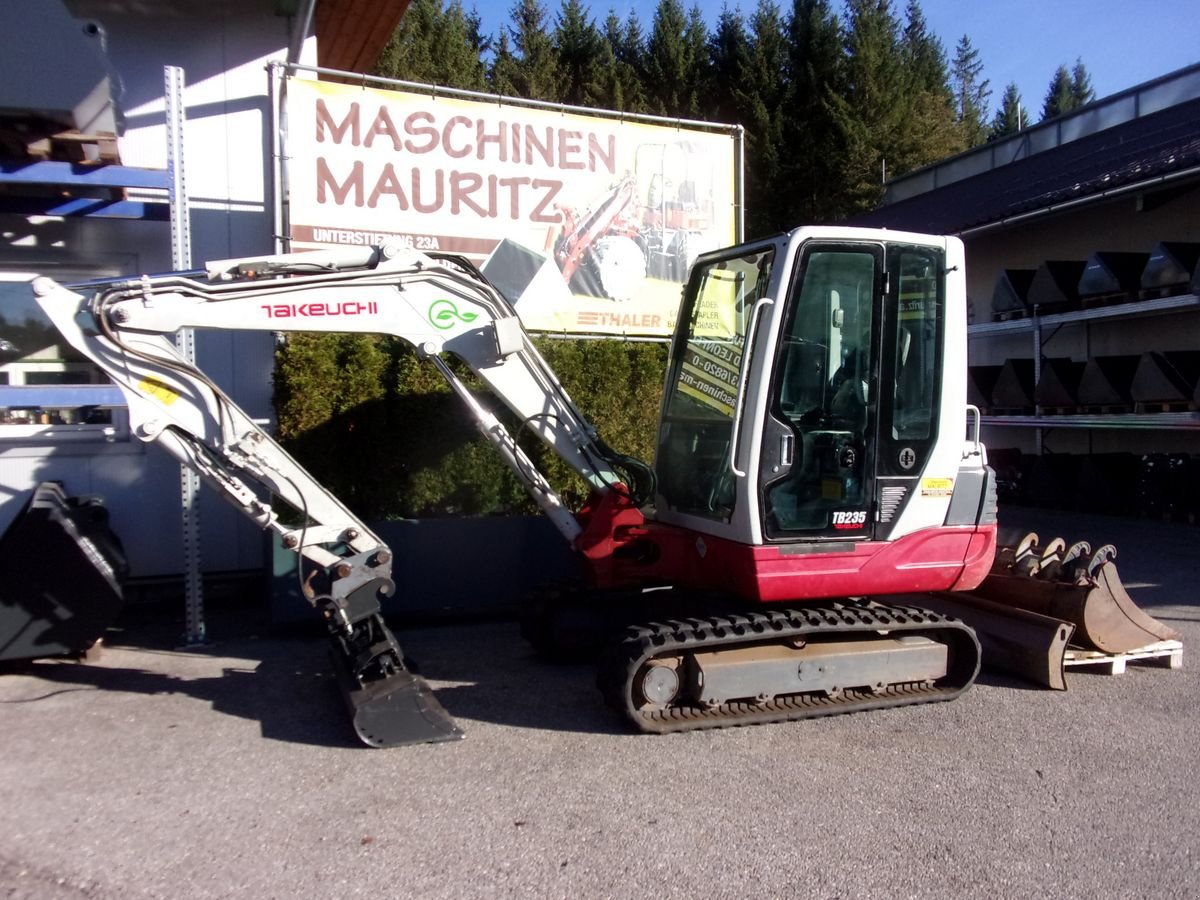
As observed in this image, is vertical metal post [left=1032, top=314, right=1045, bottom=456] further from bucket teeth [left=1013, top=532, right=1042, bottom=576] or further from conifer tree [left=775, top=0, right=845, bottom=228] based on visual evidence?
conifer tree [left=775, top=0, right=845, bottom=228]

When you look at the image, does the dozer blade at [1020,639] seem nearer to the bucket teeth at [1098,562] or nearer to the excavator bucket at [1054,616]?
the excavator bucket at [1054,616]

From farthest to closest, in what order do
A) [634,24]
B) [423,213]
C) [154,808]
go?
[634,24]
[423,213]
[154,808]

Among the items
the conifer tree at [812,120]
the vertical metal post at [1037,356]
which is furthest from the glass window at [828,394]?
the conifer tree at [812,120]

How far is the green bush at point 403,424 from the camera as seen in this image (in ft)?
26.2

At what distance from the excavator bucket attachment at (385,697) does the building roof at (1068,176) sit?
11952 mm

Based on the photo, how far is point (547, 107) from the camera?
10430 millimetres

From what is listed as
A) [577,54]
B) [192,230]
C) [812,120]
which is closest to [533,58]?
[577,54]

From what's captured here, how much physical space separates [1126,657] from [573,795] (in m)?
3.90

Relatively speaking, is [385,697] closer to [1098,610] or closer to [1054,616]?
[1054,616]

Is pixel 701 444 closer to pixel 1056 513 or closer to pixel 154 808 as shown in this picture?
pixel 154 808

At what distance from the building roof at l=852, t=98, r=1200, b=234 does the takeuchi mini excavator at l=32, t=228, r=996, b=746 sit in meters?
9.49

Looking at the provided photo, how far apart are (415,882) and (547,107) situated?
8131 millimetres

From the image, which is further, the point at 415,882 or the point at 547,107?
the point at 547,107

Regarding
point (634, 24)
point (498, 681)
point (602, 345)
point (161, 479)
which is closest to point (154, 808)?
point (498, 681)
